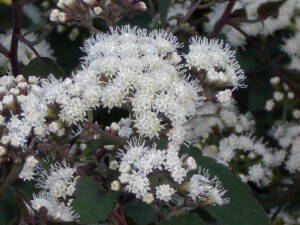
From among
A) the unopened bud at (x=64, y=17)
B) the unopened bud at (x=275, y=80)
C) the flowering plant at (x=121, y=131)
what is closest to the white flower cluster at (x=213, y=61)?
the flowering plant at (x=121, y=131)

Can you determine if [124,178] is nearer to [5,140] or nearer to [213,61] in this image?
[5,140]

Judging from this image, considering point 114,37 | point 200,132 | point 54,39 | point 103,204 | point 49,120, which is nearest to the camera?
point 103,204

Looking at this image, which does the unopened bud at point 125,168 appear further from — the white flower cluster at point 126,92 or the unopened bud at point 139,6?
the unopened bud at point 139,6

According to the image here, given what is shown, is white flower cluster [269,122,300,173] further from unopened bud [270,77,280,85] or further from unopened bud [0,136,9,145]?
unopened bud [0,136,9,145]

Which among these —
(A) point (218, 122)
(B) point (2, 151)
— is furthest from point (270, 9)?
(B) point (2, 151)

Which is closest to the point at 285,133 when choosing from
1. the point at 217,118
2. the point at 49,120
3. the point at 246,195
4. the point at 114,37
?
the point at 217,118

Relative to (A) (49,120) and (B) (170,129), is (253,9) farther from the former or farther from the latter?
(A) (49,120)
